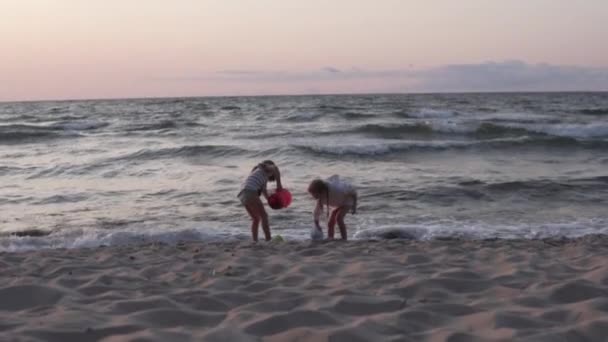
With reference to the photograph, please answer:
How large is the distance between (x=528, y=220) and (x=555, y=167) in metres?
6.86

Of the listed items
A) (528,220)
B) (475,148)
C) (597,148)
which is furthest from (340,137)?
(528,220)

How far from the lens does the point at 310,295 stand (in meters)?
4.24

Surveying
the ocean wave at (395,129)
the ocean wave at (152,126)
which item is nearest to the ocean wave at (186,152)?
the ocean wave at (395,129)

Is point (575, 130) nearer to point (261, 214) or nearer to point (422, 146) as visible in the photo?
point (422, 146)

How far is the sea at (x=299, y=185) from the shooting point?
8.45 m

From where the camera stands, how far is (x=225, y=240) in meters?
7.88

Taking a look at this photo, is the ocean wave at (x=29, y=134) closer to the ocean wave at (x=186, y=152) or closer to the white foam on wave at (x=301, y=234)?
the ocean wave at (x=186, y=152)

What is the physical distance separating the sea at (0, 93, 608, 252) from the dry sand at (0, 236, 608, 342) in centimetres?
221

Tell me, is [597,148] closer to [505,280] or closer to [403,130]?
[403,130]

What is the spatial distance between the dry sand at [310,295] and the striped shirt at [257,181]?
4.76 feet

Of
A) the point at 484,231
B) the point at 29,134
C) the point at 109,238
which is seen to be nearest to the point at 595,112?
the point at 29,134

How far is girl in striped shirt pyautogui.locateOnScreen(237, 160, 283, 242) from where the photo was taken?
7.57 m

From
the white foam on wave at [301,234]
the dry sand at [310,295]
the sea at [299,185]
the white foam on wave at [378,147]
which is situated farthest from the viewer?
the white foam on wave at [378,147]

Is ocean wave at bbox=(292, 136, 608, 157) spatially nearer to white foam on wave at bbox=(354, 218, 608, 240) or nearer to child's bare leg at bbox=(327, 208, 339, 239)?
white foam on wave at bbox=(354, 218, 608, 240)
